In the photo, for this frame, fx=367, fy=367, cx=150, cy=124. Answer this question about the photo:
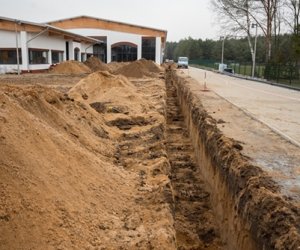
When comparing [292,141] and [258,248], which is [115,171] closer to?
[258,248]

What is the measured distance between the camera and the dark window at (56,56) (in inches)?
1228

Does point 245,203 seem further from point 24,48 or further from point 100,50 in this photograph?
point 100,50

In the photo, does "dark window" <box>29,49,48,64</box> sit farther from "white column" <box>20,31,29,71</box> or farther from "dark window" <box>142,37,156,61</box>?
"dark window" <box>142,37,156,61</box>

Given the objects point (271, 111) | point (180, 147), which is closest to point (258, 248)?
point (180, 147)

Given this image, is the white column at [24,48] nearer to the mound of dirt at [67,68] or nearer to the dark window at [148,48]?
the mound of dirt at [67,68]

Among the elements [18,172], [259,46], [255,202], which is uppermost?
[259,46]

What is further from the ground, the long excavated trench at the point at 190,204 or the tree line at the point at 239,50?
the tree line at the point at 239,50

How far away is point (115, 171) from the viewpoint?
562cm

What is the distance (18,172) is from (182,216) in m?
3.49

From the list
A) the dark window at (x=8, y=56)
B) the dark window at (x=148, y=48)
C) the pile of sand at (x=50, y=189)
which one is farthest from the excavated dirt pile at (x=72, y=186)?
the dark window at (x=148, y=48)

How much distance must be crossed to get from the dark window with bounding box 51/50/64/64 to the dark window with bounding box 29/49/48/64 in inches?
61.9

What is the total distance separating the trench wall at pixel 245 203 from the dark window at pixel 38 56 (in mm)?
21168

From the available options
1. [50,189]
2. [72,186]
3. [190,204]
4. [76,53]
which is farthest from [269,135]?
[76,53]

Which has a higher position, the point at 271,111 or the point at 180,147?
the point at 271,111
